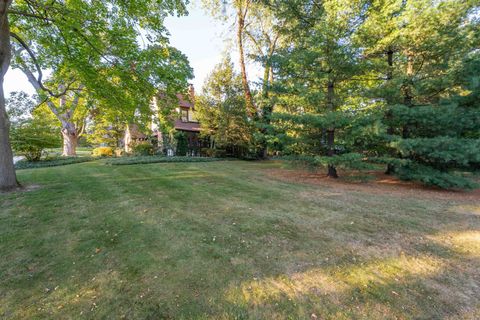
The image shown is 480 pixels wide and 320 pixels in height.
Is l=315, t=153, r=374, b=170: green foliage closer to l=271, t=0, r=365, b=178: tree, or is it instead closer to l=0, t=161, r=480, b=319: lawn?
l=271, t=0, r=365, b=178: tree

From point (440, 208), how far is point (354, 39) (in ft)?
21.1

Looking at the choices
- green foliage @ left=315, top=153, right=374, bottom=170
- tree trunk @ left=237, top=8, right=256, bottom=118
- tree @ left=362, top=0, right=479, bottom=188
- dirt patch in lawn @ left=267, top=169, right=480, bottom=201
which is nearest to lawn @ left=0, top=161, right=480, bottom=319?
dirt patch in lawn @ left=267, top=169, right=480, bottom=201

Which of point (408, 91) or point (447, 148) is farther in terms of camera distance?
point (408, 91)

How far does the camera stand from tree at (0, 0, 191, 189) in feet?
20.7

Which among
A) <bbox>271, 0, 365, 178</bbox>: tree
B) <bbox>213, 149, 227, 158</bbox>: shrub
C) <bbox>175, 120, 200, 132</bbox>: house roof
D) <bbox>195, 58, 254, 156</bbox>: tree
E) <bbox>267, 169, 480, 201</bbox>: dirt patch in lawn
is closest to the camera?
<bbox>267, 169, 480, 201</bbox>: dirt patch in lawn

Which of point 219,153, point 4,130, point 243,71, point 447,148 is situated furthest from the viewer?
point 219,153

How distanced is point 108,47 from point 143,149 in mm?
11991

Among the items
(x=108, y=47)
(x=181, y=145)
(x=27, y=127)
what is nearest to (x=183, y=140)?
(x=181, y=145)

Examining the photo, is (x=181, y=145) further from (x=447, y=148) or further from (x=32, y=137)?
(x=447, y=148)

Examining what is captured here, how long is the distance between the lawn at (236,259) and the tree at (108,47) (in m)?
3.94

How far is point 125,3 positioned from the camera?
687cm

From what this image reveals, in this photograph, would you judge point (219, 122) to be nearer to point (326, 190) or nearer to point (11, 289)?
point (326, 190)

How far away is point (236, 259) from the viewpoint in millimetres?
2809

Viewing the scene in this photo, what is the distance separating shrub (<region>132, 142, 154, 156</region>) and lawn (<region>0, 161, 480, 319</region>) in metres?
13.0
